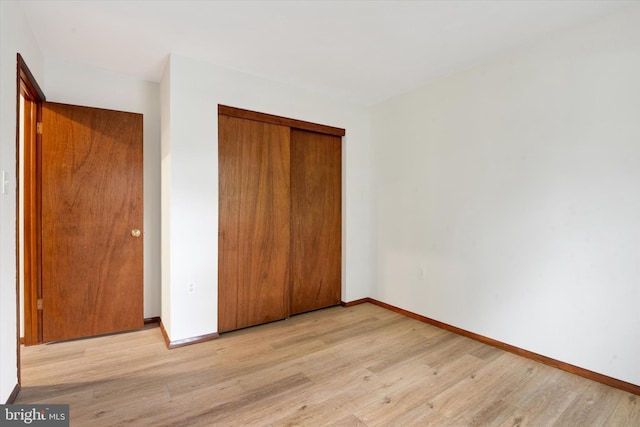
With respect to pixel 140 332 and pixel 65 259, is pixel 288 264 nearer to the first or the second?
pixel 140 332

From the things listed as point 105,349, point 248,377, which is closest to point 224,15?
point 248,377

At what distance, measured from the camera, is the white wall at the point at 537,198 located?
6.48 feet

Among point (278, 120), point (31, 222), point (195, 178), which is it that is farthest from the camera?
point (278, 120)

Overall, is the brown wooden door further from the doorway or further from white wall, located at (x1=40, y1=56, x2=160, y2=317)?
white wall, located at (x1=40, y1=56, x2=160, y2=317)

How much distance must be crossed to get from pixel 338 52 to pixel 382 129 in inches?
51.5

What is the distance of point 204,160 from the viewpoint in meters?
2.63

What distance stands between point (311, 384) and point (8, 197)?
6.91 ft

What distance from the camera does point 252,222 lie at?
2.96 m

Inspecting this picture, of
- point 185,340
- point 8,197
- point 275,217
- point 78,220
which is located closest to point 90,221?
point 78,220

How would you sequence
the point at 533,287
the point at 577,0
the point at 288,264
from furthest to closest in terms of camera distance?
the point at 288,264 → the point at 533,287 → the point at 577,0

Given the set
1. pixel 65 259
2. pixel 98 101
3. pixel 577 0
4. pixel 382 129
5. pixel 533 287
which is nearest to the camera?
pixel 577 0

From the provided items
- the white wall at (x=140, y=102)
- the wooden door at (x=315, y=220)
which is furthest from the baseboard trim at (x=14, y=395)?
the wooden door at (x=315, y=220)

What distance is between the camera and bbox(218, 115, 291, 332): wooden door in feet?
9.21

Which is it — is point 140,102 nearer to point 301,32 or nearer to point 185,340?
point 301,32
